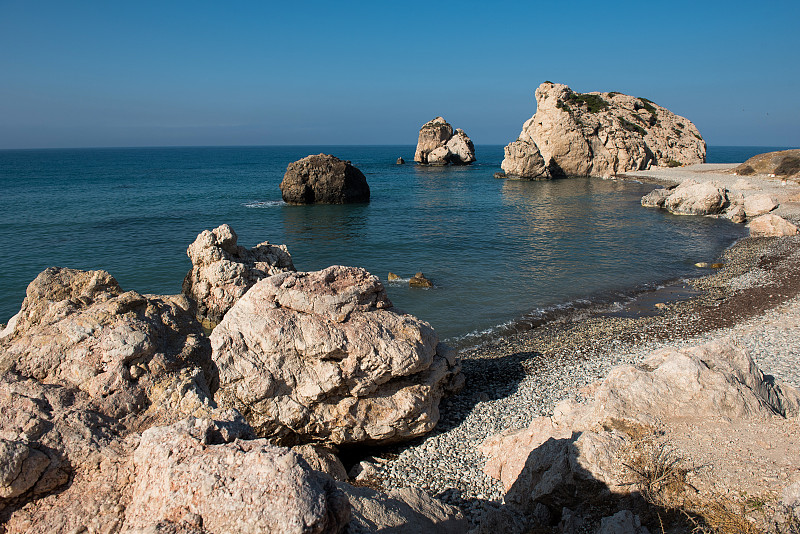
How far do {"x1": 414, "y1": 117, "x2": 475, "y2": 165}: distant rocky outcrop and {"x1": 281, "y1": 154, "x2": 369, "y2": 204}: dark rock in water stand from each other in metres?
65.7

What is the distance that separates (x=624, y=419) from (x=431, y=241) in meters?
28.1

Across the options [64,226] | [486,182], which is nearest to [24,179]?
[64,226]

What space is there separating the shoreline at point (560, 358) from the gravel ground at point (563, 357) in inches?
1.0

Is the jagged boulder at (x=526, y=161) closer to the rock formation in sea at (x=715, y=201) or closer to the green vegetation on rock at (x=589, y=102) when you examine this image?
the green vegetation on rock at (x=589, y=102)

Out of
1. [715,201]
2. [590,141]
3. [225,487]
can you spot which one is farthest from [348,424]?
[590,141]

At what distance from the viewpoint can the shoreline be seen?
31.3ft

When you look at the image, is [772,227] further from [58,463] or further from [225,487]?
[58,463]

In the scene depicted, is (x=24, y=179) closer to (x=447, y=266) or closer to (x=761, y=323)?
(x=447, y=266)

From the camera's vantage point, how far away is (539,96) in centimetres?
8394

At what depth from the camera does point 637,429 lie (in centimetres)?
749

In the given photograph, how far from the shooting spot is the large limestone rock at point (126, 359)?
4.68 metres

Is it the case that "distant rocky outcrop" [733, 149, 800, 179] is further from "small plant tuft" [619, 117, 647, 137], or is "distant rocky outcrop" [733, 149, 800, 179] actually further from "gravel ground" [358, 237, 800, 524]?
"gravel ground" [358, 237, 800, 524]

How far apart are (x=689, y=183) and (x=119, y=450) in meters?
53.5

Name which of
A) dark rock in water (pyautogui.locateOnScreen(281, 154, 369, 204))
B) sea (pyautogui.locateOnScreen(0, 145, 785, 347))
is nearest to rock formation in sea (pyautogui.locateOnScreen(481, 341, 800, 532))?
sea (pyautogui.locateOnScreen(0, 145, 785, 347))
